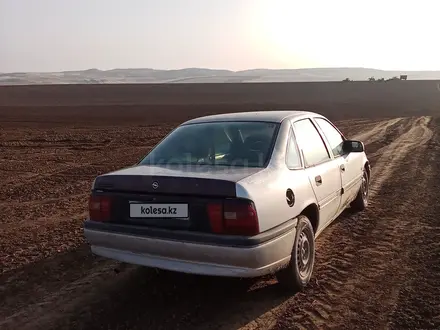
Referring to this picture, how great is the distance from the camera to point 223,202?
330 centimetres

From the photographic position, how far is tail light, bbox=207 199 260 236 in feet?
10.7

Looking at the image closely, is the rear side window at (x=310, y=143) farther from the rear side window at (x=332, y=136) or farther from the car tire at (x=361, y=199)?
the car tire at (x=361, y=199)

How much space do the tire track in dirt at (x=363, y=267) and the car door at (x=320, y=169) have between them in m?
0.46

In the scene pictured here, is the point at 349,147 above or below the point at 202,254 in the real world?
above

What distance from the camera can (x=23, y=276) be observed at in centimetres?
430

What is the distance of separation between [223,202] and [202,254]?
41 cm

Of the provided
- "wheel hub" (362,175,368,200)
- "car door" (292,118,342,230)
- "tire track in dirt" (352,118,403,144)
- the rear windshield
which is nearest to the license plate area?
the rear windshield

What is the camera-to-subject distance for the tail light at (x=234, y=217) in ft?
10.7

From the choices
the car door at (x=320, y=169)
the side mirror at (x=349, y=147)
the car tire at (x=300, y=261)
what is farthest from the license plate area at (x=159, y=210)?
the side mirror at (x=349, y=147)

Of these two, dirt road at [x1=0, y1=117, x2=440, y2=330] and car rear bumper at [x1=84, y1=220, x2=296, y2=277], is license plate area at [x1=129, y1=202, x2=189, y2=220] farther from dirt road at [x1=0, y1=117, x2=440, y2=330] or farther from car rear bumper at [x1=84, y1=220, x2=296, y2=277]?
dirt road at [x1=0, y1=117, x2=440, y2=330]

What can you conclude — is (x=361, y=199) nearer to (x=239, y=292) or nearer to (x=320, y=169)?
(x=320, y=169)

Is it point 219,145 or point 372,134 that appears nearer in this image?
point 219,145

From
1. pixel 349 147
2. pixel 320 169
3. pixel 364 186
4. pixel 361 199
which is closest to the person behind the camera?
pixel 320 169

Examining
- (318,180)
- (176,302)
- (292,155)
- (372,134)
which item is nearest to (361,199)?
(318,180)
